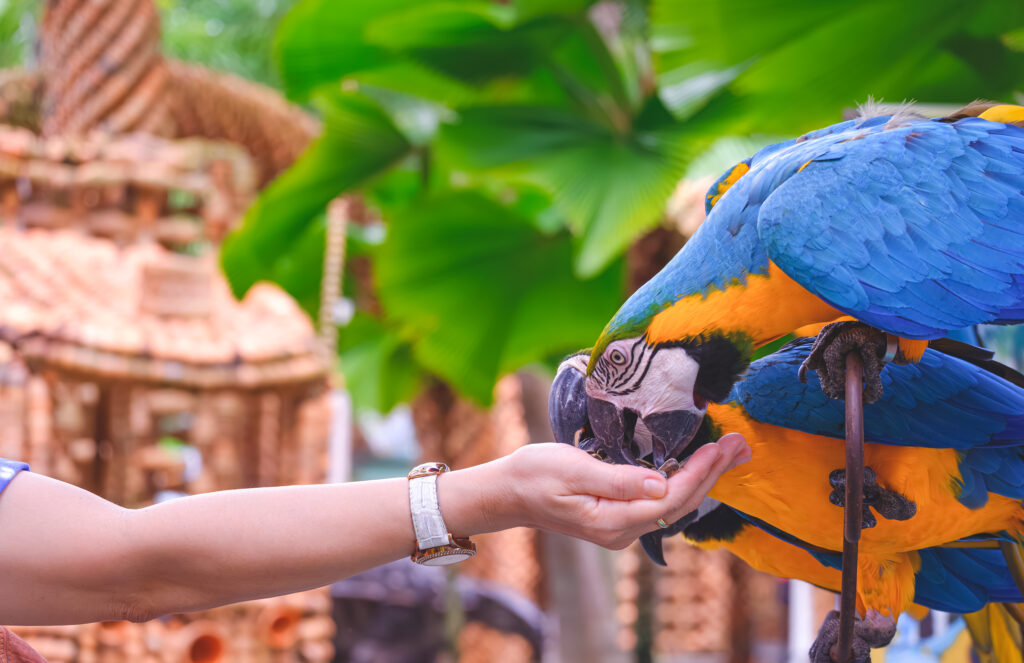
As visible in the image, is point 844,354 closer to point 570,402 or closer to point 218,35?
point 570,402

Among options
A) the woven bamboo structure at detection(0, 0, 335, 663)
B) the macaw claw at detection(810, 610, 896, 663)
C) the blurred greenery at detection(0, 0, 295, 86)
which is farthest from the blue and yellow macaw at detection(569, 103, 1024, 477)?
the blurred greenery at detection(0, 0, 295, 86)

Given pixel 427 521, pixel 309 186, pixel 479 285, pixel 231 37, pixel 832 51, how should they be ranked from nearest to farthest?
pixel 427 521, pixel 832 51, pixel 309 186, pixel 479 285, pixel 231 37

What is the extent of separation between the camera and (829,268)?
79cm

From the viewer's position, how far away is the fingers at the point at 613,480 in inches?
32.7

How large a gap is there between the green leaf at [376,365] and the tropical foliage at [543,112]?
1.58 feet

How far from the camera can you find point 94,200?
264 cm

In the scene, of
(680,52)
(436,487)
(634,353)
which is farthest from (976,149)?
(680,52)

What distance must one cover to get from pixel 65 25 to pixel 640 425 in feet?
11.1

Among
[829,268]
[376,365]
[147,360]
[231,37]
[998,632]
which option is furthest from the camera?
[231,37]

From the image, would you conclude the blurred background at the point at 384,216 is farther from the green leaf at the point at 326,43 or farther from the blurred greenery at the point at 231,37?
the blurred greenery at the point at 231,37

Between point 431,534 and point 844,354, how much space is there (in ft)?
1.51

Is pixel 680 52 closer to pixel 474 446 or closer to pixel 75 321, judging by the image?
pixel 75 321

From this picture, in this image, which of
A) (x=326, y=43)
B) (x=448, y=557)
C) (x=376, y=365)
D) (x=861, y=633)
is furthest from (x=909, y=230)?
(x=376, y=365)

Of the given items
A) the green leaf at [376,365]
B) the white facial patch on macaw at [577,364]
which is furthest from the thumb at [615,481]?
the green leaf at [376,365]
